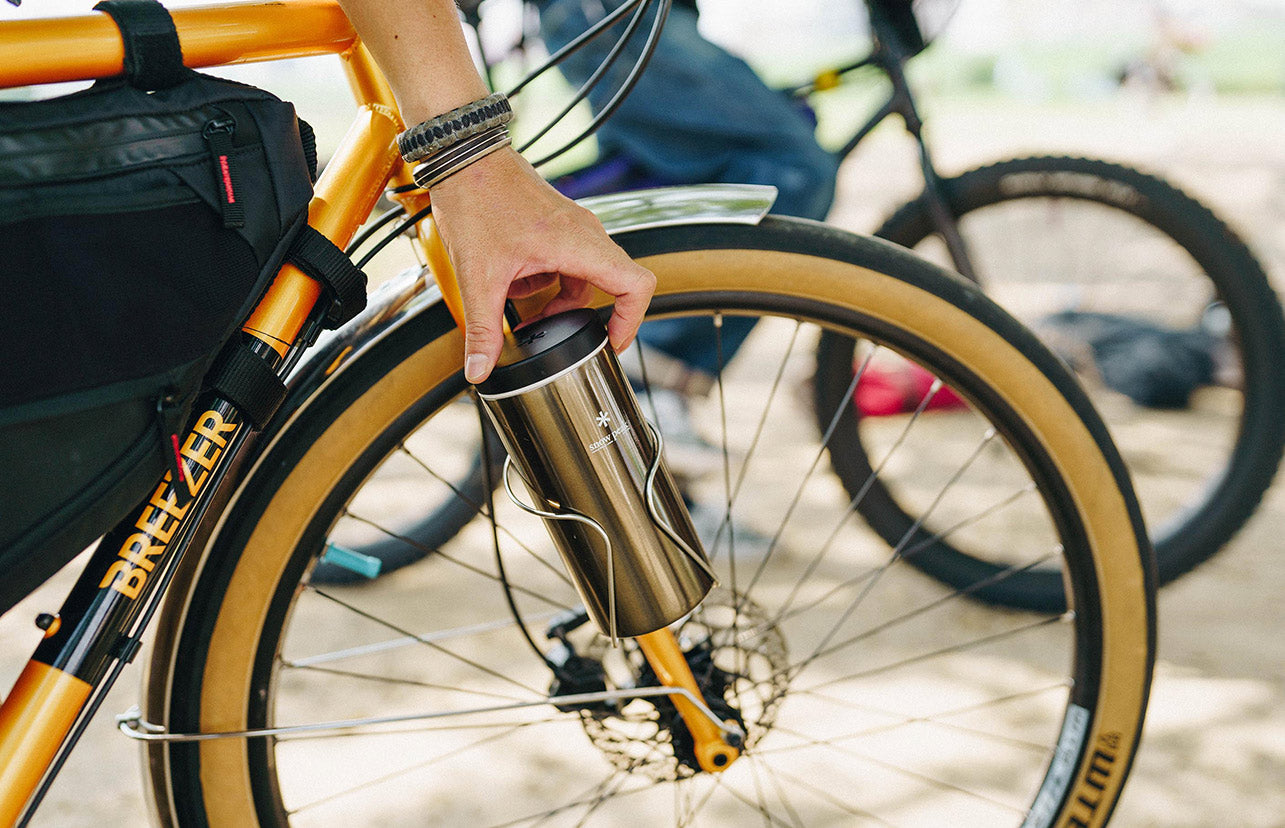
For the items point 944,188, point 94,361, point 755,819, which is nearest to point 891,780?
point 755,819

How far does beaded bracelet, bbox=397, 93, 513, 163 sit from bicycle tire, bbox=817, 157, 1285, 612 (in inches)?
48.1

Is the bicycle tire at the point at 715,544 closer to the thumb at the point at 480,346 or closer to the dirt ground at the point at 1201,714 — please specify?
the thumb at the point at 480,346

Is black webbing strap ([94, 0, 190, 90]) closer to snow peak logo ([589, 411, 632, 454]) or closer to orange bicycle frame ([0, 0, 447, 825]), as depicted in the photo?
orange bicycle frame ([0, 0, 447, 825])

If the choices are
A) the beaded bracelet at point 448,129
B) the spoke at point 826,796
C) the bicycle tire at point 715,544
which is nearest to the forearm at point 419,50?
the beaded bracelet at point 448,129

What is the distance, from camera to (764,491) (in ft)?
7.82

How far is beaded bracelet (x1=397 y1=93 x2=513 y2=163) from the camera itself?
0.69 metres

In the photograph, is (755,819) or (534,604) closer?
(755,819)

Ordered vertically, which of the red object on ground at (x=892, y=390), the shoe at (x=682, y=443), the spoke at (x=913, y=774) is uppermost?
the red object on ground at (x=892, y=390)

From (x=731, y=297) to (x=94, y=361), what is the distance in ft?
1.79

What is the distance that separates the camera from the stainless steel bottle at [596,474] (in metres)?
0.73

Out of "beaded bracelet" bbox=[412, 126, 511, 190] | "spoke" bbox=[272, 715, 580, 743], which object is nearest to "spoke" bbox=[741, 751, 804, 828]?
"spoke" bbox=[272, 715, 580, 743]

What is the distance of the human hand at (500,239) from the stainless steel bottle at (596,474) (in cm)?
4

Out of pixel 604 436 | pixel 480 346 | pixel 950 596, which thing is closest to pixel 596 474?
pixel 604 436

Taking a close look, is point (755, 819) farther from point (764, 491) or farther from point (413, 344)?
point (764, 491)
